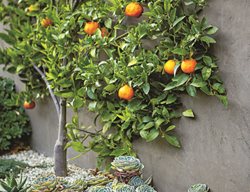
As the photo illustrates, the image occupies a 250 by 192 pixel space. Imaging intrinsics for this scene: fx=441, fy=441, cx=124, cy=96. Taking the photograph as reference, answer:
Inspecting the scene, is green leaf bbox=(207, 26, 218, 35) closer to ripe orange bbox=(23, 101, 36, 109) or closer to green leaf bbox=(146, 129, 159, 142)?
green leaf bbox=(146, 129, 159, 142)

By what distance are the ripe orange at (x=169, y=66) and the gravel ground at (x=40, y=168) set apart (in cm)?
122

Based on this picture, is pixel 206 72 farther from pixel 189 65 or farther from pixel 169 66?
pixel 169 66

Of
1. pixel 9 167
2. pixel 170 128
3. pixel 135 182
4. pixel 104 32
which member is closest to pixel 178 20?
pixel 170 128

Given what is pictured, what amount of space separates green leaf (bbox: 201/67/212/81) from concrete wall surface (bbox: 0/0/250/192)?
82 mm

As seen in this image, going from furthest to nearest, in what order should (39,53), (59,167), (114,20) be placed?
1. (39,53)
2. (59,167)
3. (114,20)

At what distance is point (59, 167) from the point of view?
390 cm

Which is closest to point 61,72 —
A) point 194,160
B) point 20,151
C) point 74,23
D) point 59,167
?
point 74,23

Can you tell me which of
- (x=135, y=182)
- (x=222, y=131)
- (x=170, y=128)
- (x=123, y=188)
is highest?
(x=222, y=131)

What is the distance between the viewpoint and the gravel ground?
3.86 metres

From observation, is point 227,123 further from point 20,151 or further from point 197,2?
point 20,151

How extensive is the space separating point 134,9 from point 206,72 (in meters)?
0.75

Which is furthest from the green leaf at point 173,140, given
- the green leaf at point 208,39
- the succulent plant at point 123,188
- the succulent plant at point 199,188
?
the green leaf at point 208,39

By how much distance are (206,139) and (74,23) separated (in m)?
1.57

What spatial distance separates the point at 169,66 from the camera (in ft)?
9.57
